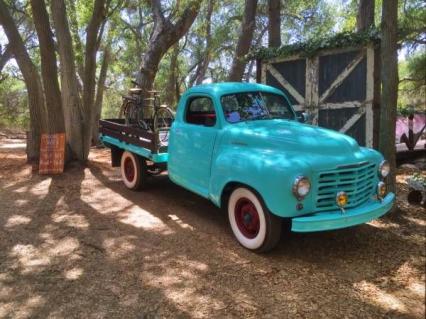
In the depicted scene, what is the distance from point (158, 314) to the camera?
12.0 ft

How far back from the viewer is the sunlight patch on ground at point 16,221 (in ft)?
20.2

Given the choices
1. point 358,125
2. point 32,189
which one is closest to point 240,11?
point 358,125

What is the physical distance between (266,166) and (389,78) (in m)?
2.35

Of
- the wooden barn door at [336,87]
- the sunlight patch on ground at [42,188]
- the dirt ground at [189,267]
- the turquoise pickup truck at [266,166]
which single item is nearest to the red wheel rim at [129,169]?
the dirt ground at [189,267]

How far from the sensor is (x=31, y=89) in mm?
10203

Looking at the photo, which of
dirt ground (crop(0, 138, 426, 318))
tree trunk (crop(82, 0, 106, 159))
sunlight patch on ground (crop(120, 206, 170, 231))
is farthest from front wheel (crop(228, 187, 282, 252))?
tree trunk (crop(82, 0, 106, 159))

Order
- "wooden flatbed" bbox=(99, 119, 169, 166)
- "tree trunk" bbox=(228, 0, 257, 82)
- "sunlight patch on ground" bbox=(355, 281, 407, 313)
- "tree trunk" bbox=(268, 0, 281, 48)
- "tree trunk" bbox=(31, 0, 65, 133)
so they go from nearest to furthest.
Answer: "sunlight patch on ground" bbox=(355, 281, 407, 313), "wooden flatbed" bbox=(99, 119, 169, 166), "tree trunk" bbox=(31, 0, 65, 133), "tree trunk" bbox=(268, 0, 281, 48), "tree trunk" bbox=(228, 0, 257, 82)

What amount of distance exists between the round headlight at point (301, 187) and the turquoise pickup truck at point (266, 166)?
0.01 meters

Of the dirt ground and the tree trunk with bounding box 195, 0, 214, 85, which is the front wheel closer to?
the dirt ground

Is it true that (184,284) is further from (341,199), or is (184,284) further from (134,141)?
(134,141)

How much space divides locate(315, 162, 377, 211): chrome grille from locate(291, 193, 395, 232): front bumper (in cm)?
10

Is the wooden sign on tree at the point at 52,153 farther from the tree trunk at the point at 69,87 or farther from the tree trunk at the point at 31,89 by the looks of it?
the tree trunk at the point at 31,89

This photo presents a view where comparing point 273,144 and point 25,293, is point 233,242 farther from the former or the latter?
point 25,293

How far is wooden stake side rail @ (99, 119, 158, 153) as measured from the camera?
7039 mm
